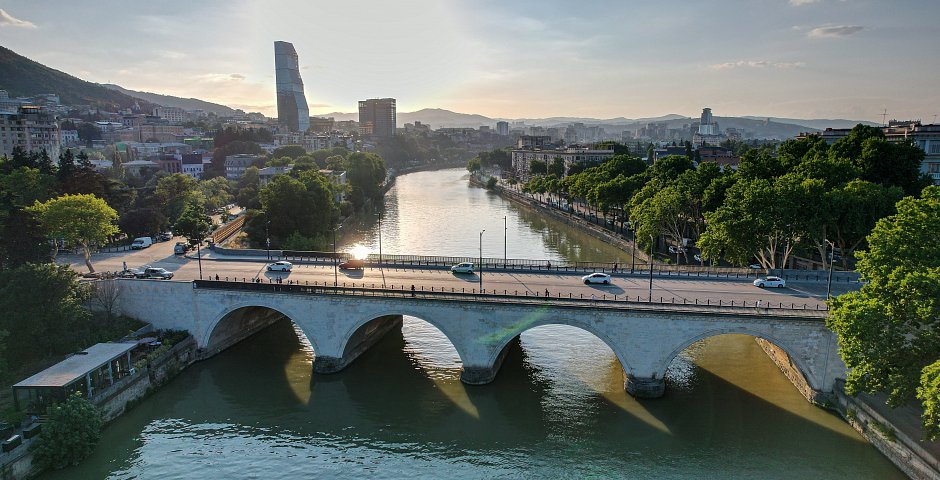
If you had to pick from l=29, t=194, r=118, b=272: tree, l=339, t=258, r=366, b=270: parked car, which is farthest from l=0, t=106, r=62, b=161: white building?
l=339, t=258, r=366, b=270: parked car

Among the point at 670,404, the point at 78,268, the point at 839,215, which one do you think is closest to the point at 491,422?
the point at 670,404

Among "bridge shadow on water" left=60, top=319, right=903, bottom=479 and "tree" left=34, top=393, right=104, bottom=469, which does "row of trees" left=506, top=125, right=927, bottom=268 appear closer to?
"bridge shadow on water" left=60, top=319, right=903, bottom=479

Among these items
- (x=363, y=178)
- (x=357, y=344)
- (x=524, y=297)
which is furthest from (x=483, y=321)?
(x=363, y=178)

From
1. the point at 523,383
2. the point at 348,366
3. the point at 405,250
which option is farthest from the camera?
the point at 405,250

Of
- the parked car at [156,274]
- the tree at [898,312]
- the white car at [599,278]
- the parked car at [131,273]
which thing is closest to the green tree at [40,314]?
the parked car at [131,273]

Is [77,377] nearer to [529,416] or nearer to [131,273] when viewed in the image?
[131,273]

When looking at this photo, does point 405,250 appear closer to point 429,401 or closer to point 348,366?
point 348,366
